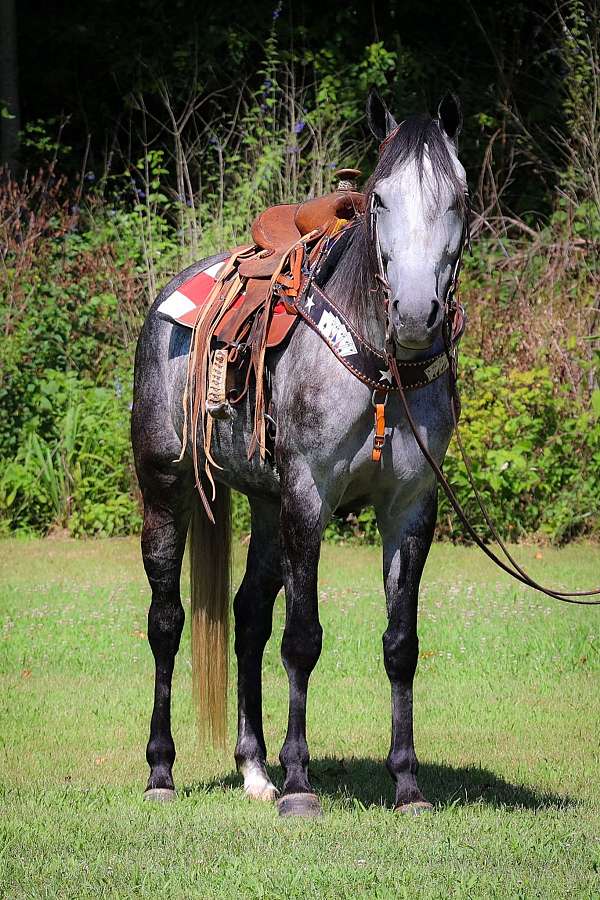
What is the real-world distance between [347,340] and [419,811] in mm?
1680

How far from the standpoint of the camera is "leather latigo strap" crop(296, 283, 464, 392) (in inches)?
177

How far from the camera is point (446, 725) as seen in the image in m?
6.35

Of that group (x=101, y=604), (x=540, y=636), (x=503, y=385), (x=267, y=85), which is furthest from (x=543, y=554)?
(x=267, y=85)

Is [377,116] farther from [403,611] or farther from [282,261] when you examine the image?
[403,611]

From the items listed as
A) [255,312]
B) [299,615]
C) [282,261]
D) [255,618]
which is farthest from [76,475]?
[299,615]

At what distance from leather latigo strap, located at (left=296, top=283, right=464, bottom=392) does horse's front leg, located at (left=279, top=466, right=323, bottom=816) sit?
1.34 feet

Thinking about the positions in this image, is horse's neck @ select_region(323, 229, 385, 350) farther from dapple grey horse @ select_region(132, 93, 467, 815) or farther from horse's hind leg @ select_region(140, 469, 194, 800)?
horse's hind leg @ select_region(140, 469, 194, 800)

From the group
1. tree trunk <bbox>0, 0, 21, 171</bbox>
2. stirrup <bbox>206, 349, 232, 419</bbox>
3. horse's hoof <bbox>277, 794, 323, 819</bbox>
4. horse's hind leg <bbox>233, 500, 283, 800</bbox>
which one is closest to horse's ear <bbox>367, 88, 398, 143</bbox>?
stirrup <bbox>206, 349, 232, 419</bbox>

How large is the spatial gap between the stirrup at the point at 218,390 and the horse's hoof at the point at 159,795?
147cm

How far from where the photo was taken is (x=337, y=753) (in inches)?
231

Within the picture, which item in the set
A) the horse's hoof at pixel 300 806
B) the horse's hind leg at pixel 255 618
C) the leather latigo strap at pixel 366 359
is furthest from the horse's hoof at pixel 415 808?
the leather latigo strap at pixel 366 359

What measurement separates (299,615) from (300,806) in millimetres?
660

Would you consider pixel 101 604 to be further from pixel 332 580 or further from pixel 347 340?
pixel 347 340

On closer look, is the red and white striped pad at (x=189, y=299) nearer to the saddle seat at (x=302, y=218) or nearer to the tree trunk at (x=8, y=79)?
the saddle seat at (x=302, y=218)
